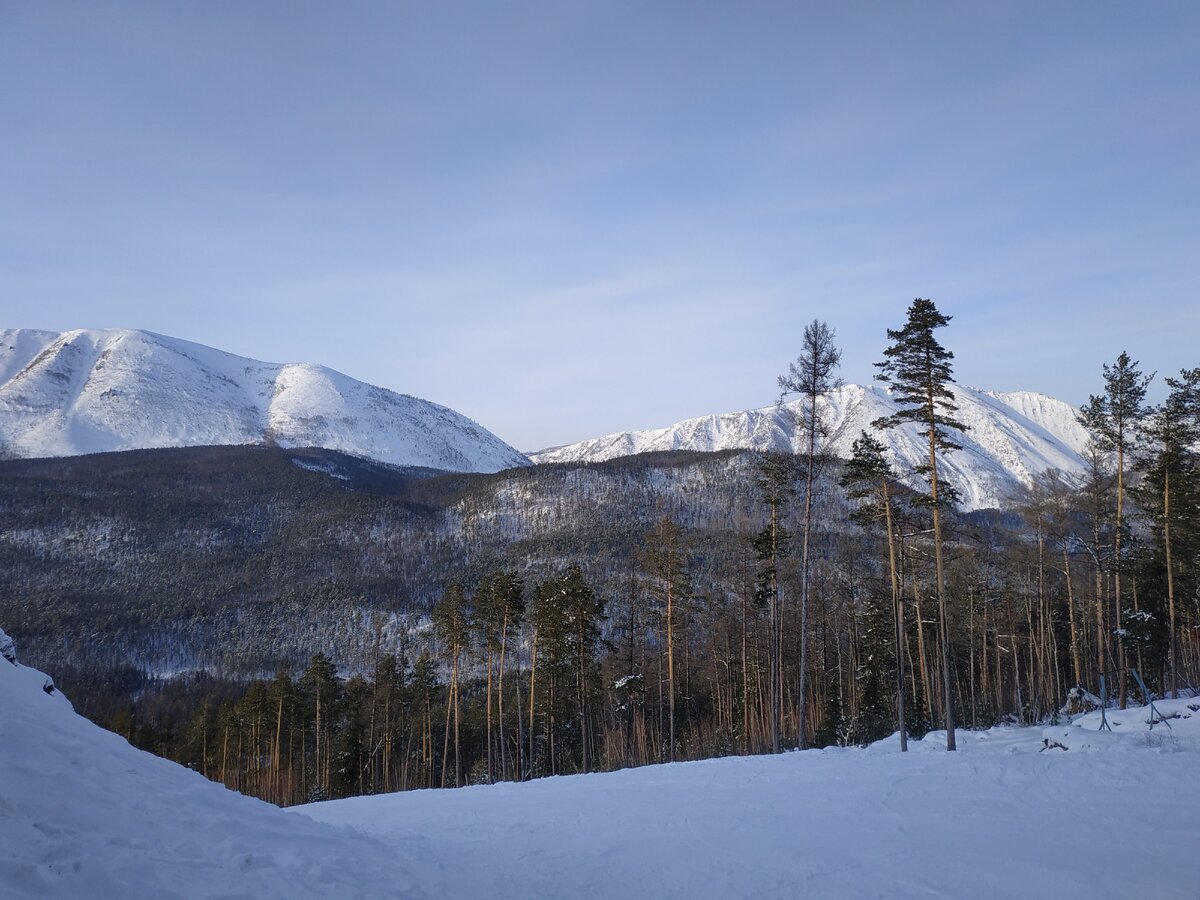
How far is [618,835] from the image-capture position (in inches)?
409

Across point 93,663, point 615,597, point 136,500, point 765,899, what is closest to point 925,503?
point 765,899

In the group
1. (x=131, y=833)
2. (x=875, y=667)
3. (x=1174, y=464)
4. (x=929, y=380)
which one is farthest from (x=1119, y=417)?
(x=131, y=833)

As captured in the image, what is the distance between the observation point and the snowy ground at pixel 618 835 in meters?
6.18

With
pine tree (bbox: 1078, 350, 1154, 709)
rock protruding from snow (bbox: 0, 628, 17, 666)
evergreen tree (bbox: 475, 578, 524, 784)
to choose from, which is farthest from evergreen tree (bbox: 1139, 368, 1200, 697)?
rock protruding from snow (bbox: 0, 628, 17, 666)

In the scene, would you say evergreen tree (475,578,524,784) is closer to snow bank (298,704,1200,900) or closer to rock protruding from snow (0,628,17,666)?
snow bank (298,704,1200,900)

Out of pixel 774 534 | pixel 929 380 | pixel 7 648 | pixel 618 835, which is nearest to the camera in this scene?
pixel 7 648

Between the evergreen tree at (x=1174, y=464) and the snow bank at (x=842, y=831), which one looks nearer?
the snow bank at (x=842, y=831)

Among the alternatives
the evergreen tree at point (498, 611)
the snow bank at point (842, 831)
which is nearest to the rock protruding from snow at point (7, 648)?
the snow bank at point (842, 831)

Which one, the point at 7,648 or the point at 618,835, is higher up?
the point at 7,648

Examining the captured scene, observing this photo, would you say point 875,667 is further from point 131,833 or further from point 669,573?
point 131,833

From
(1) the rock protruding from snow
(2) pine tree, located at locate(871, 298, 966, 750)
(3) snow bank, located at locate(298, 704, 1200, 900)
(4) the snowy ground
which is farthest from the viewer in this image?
(2) pine tree, located at locate(871, 298, 966, 750)

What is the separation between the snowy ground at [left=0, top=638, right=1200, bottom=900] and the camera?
6.18m

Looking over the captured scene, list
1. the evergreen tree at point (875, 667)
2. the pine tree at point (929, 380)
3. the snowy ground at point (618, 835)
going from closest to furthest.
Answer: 1. the snowy ground at point (618, 835)
2. the pine tree at point (929, 380)
3. the evergreen tree at point (875, 667)

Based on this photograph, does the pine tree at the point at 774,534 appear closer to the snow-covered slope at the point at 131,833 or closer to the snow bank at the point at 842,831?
the snow bank at the point at 842,831
